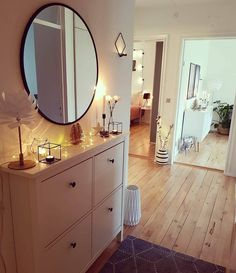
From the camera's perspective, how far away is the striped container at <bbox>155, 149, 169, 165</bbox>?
4234 mm

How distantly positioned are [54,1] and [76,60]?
1.32 ft

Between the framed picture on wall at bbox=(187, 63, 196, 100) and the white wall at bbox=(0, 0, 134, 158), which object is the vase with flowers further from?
the white wall at bbox=(0, 0, 134, 158)

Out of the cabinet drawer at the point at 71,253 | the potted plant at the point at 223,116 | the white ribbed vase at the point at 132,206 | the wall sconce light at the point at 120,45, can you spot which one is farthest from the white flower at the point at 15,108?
the potted plant at the point at 223,116

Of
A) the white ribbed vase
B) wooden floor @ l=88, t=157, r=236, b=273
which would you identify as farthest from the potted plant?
the white ribbed vase

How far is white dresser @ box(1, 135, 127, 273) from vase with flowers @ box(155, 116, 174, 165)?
243 centimetres

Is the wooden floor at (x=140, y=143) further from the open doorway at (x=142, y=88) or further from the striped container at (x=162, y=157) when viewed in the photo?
the striped container at (x=162, y=157)

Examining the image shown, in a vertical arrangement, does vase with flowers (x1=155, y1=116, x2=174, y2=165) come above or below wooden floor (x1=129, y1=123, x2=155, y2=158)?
above

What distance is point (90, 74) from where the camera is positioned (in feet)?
6.35

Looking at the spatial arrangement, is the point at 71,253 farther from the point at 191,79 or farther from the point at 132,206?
the point at 191,79

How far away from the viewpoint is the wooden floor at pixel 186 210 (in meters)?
2.22

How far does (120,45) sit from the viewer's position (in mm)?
2270

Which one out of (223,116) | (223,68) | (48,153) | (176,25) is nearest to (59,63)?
(48,153)

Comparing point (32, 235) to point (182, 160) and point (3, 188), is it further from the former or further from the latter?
point (182, 160)

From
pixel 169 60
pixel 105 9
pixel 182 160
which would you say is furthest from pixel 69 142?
pixel 182 160
